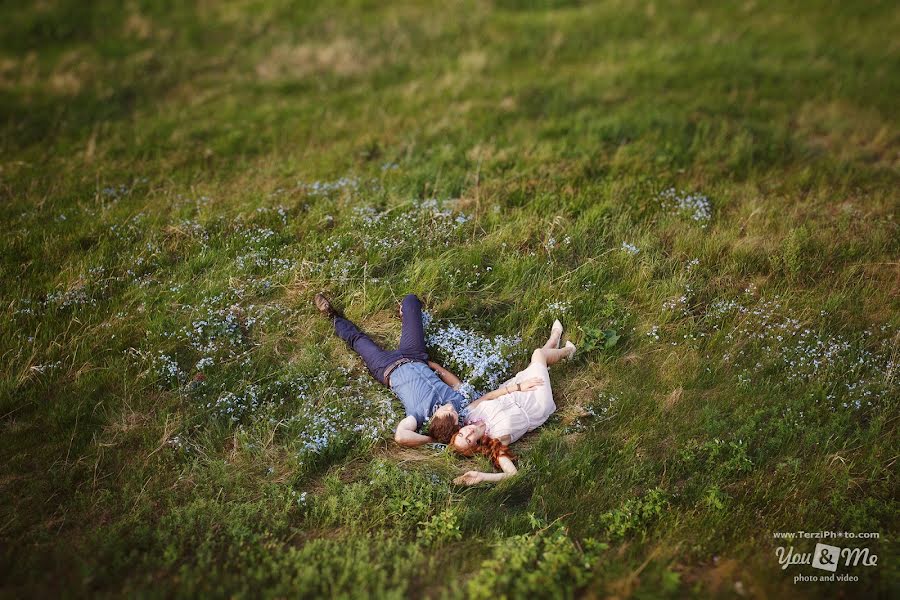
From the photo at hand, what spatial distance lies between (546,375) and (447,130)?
547cm

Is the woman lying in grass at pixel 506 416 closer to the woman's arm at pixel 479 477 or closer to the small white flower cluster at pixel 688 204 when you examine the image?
the woman's arm at pixel 479 477

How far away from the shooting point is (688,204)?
8688 mm

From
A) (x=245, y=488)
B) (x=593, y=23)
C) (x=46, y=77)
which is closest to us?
(x=245, y=488)

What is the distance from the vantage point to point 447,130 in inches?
409

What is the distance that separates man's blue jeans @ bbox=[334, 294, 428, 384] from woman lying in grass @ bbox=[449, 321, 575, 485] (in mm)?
890

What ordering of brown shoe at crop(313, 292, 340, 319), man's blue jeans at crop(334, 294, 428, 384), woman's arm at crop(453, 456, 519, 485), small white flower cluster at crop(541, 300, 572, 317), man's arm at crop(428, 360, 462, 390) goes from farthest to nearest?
small white flower cluster at crop(541, 300, 572, 317) < brown shoe at crop(313, 292, 340, 319) < man's arm at crop(428, 360, 462, 390) < man's blue jeans at crop(334, 294, 428, 384) < woman's arm at crop(453, 456, 519, 485)

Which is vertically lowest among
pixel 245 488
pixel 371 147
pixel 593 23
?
pixel 245 488

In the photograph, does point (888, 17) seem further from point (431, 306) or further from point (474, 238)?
point (431, 306)

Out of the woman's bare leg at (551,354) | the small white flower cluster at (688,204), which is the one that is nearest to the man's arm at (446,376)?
the woman's bare leg at (551,354)

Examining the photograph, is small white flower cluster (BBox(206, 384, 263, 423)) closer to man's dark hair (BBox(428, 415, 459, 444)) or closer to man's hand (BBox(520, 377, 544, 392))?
man's dark hair (BBox(428, 415, 459, 444))

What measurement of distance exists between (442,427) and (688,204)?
506 cm

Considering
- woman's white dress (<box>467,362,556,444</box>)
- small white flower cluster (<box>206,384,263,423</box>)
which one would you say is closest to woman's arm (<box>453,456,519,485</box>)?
woman's white dress (<box>467,362,556,444</box>)

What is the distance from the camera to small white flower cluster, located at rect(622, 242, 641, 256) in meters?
7.88

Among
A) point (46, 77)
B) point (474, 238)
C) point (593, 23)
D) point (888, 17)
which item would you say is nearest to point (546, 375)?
point (474, 238)
